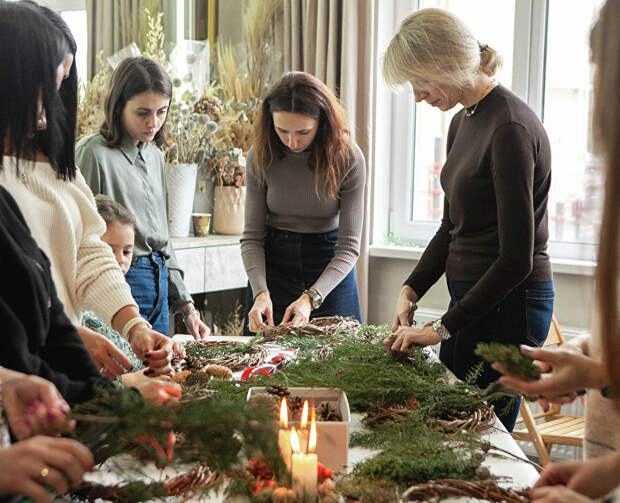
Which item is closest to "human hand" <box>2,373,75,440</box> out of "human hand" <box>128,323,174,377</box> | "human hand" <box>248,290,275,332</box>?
"human hand" <box>128,323,174,377</box>

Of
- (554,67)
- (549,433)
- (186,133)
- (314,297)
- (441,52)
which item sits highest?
(554,67)

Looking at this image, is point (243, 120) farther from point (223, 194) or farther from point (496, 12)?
point (496, 12)

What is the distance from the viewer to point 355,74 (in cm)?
400

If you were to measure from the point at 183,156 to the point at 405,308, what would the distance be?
197 centimetres

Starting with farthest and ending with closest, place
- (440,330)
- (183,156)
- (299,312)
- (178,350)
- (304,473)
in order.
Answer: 1. (183,156)
2. (299,312)
3. (440,330)
4. (178,350)
5. (304,473)

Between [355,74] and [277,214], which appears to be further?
A: [355,74]

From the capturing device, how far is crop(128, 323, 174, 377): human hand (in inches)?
59.8

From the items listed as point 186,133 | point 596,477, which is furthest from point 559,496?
point 186,133

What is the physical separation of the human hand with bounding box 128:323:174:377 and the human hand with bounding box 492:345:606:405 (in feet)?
2.40

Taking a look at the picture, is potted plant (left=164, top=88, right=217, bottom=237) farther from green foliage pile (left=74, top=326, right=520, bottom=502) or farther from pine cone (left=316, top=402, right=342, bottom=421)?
pine cone (left=316, top=402, right=342, bottom=421)

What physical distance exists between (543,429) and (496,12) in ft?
7.44

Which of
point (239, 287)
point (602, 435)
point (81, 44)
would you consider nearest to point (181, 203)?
point (239, 287)

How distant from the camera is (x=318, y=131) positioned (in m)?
2.69

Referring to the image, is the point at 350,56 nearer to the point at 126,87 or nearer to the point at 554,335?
the point at 126,87
